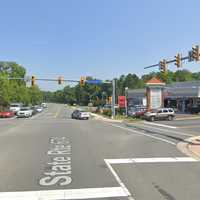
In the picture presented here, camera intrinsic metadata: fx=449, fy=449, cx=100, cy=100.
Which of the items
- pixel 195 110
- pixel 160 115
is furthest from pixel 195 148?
pixel 195 110

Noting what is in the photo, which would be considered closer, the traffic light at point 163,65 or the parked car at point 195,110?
the traffic light at point 163,65

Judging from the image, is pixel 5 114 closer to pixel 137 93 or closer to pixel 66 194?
pixel 137 93

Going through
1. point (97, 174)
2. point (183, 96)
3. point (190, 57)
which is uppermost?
point (190, 57)

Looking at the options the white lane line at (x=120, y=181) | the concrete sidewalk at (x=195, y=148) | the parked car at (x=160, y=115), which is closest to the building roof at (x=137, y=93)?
the parked car at (x=160, y=115)

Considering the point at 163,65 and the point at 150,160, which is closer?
the point at 150,160

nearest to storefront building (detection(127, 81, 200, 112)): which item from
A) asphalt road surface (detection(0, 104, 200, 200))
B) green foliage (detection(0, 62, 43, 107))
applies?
green foliage (detection(0, 62, 43, 107))

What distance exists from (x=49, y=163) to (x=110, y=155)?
11.1 feet

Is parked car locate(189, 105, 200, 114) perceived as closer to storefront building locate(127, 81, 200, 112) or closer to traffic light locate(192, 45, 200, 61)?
storefront building locate(127, 81, 200, 112)

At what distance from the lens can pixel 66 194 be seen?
1020 centimetres

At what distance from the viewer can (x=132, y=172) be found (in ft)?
44.3

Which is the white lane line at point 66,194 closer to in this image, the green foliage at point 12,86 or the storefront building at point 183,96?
the storefront building at point 183,96

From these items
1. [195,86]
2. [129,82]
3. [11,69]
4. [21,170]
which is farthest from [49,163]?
[129,82]

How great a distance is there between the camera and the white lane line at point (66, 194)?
9.92 metres

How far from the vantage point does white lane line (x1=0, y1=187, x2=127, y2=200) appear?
9.92 m
